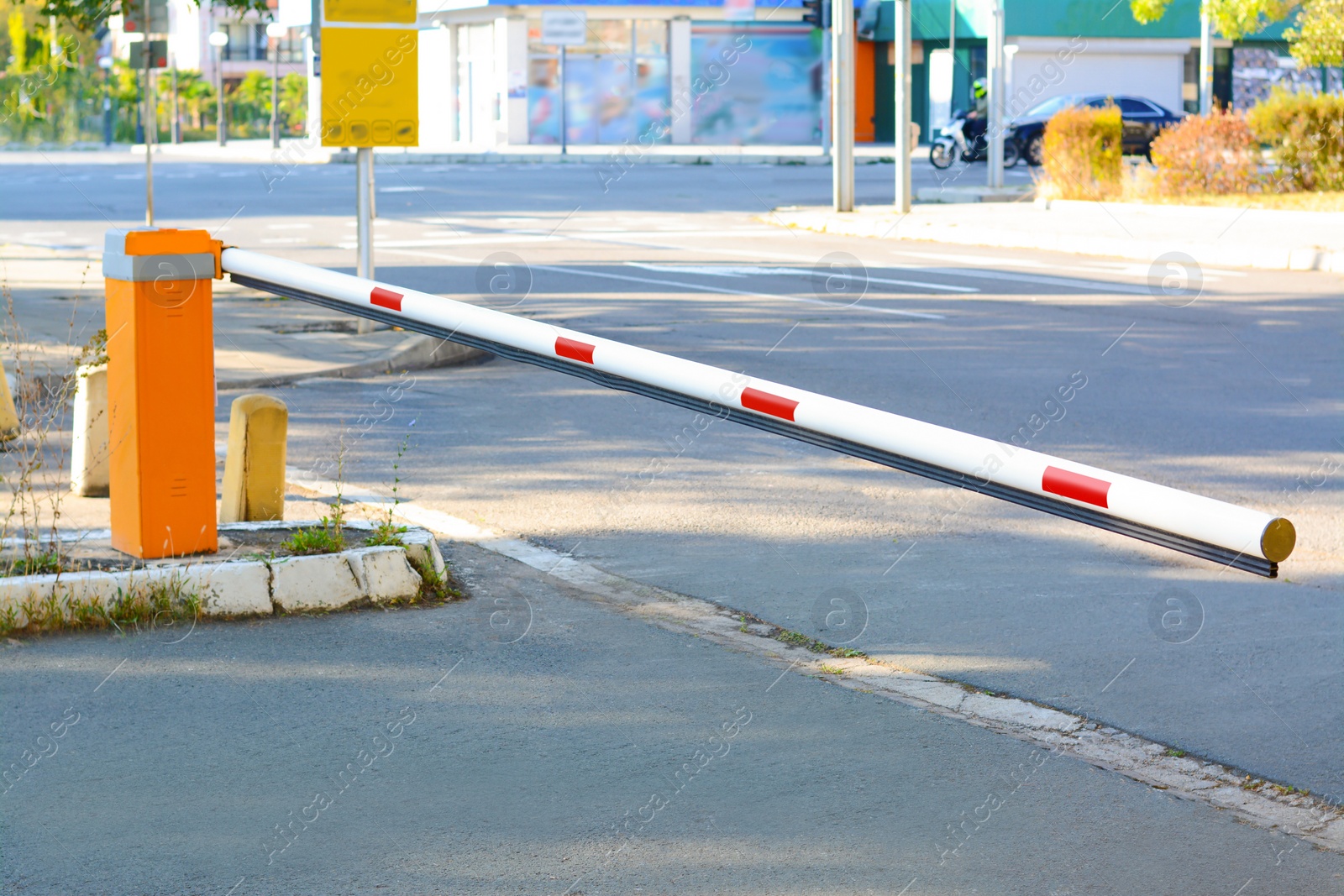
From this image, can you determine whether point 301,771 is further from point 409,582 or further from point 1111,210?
point 1111,210

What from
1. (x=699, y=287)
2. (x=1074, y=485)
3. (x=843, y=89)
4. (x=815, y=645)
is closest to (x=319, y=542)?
(x=815, y=645)

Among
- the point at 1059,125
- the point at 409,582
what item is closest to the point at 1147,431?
the point at 409,582

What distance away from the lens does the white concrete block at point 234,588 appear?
17.4 feet

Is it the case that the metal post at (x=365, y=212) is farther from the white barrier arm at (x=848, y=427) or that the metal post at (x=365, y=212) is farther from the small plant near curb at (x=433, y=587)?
the small plant near curb at (x=433, y=587)

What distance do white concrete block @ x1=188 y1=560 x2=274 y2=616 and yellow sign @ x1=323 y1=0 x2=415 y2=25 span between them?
6503 millimetres

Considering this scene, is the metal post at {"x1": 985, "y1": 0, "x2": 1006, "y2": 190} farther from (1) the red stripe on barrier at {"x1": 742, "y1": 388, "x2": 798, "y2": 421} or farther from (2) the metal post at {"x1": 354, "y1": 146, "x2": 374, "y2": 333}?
(1) the red stripe on barrier at {"x1": 742, "y1": 388, "x2": 798, "y2": 421}

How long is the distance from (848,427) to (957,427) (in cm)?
509

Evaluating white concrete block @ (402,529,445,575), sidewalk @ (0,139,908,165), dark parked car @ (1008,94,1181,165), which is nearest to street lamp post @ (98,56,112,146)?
sidewalk @ (0,139,908,165)

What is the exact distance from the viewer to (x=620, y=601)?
5.66m

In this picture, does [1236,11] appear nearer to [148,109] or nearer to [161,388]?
[148,109]

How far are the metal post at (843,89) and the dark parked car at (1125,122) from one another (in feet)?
39.9

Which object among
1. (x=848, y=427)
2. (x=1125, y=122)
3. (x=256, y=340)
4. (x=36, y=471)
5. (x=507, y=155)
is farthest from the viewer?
(x=507, y=155)

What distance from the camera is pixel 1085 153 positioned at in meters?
23.8

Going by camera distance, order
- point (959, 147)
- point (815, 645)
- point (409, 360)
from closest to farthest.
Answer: point (815, 645)
point (409, 360)
point (959, 147)
